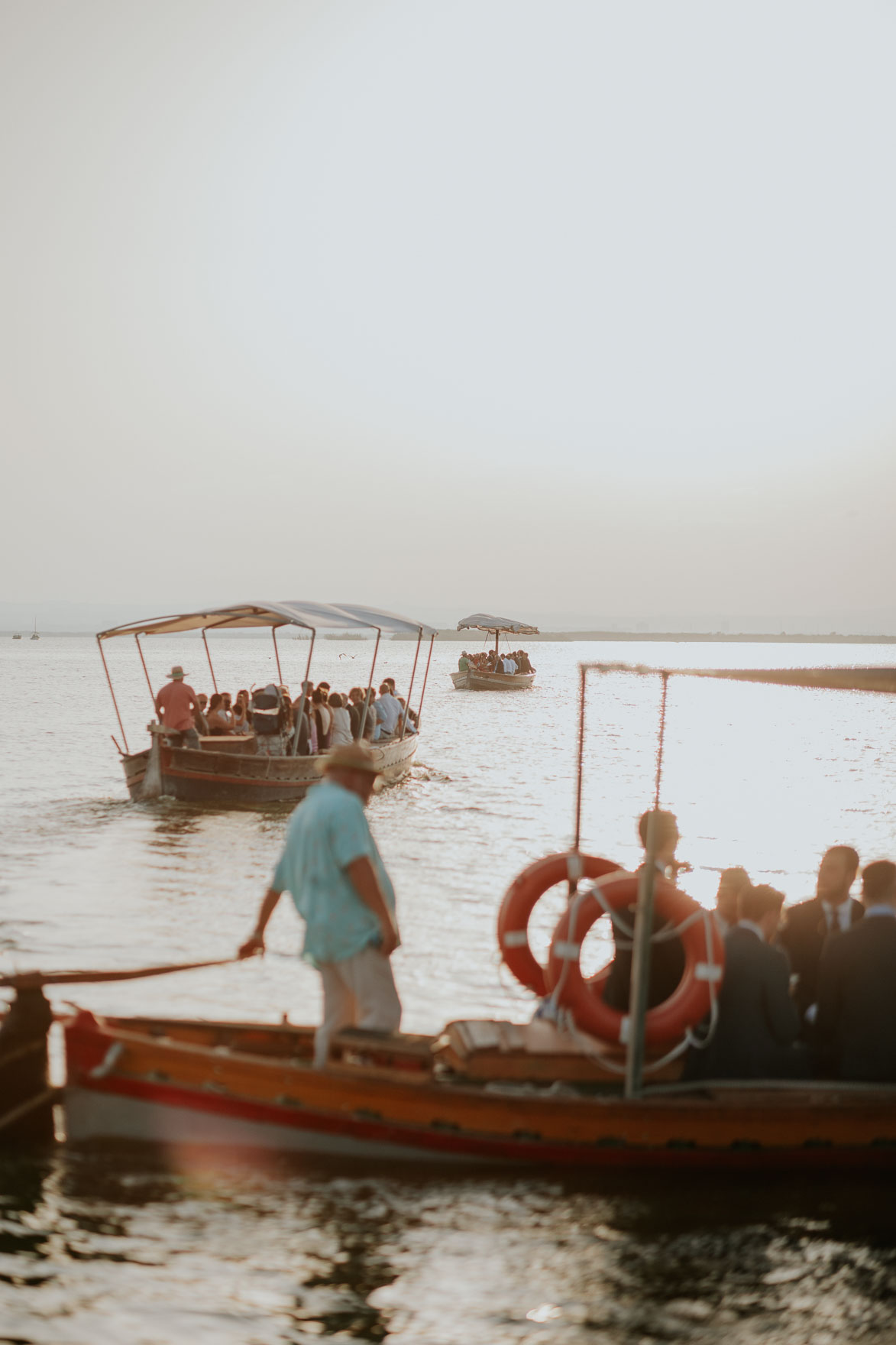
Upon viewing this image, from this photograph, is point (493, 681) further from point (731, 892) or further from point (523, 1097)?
point (523, 1097)

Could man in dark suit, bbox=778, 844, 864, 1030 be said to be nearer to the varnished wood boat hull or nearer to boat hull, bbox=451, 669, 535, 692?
the varnished wood boat hull

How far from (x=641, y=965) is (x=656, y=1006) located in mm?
641

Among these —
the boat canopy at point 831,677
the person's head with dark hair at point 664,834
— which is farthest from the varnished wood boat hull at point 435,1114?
the boat canopy at point 831,677

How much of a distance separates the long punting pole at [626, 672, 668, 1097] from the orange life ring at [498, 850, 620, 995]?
854 millimetres

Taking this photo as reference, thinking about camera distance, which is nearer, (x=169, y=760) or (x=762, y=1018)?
(x=762, y=1018)

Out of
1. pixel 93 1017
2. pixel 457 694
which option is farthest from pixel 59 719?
pixel 93 1017

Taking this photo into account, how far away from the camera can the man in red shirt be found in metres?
19.2

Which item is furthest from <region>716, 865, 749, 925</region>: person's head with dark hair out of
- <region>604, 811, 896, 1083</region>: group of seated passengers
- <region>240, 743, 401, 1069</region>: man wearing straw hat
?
<region>240, 743, 401, 1069</region>: man wearing straw hat

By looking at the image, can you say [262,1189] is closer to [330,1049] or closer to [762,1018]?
[330,1049]

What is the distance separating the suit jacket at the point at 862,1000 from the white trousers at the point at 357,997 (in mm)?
2441

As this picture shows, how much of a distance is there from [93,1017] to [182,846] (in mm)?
11501

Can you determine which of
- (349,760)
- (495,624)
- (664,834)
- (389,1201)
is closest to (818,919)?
(664,834)

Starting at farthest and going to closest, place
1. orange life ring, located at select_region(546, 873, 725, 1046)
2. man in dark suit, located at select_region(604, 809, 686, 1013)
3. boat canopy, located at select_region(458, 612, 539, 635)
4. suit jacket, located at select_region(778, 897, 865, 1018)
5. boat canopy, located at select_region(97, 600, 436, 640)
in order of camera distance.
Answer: boat canopy, located at select_region(458, 612, 539, 635)
boat canopy, located at select_region(97, 600, 436, 640)
suit jacket, located at select_region(778, 897, 865, 1018)
man in dark suit, located at select_region(604, 809, 686, 1013)
orange life ring, located at select_region(546, 873, 725, 1046)

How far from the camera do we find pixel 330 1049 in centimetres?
631
